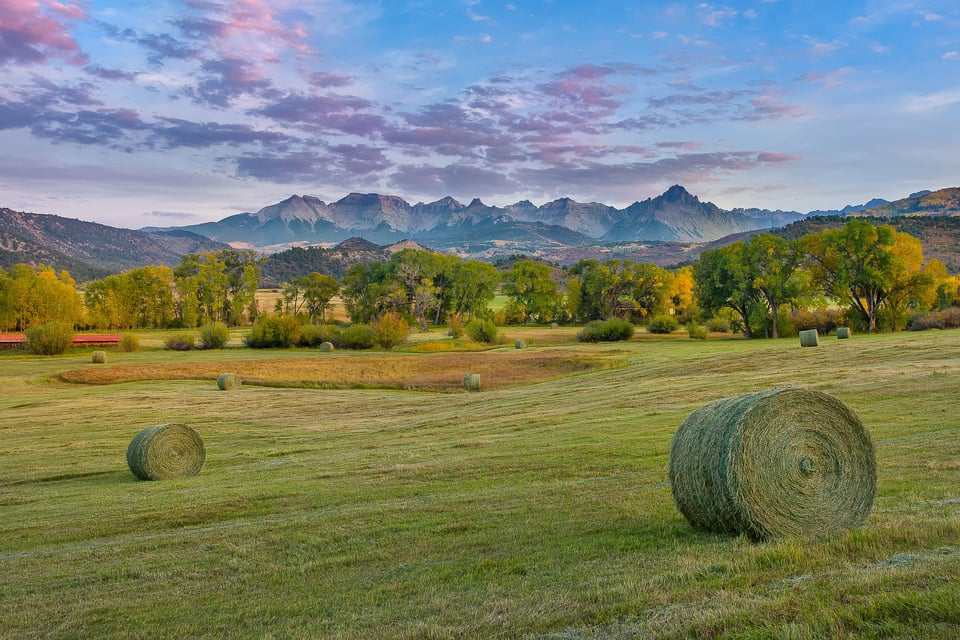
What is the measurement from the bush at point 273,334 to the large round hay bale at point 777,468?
232 ft

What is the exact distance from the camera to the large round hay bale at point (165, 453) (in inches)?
706

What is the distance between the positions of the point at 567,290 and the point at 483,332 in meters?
30.2

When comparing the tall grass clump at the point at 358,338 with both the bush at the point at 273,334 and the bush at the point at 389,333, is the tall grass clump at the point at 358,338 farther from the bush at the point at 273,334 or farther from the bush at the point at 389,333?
the bush at the point at 273,334

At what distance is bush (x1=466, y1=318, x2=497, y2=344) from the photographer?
254ft

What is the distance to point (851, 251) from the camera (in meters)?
63.3

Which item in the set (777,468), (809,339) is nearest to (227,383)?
(809,339)

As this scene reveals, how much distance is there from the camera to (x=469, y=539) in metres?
9.61

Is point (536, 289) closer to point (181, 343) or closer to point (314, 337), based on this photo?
point (314, 337)

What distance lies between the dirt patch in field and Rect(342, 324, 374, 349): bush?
617 inches

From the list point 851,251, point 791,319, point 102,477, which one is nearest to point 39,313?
point 102,477

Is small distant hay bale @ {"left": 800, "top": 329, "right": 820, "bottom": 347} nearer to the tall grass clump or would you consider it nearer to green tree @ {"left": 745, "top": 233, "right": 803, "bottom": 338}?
green tree @ {"left": 745, "top": 233, "right": 803, "bottom": 338}

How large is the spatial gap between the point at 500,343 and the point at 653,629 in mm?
70548

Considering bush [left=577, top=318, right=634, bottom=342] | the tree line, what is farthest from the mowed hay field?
bush [left=577, top=318, right=634, bottom=342]

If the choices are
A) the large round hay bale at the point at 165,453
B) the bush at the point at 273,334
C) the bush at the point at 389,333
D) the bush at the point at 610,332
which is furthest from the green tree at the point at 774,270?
the large round hay bale at the point at 165,453
